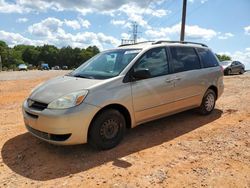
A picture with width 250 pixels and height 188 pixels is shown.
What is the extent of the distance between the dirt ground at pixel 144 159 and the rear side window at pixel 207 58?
154cm

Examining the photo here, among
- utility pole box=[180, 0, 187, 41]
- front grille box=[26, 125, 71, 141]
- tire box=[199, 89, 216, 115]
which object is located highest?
utility pole box=[180, 0, 187, 41]

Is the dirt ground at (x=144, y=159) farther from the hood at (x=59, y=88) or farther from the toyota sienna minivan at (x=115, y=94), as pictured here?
the hood at (x=59, y=88)

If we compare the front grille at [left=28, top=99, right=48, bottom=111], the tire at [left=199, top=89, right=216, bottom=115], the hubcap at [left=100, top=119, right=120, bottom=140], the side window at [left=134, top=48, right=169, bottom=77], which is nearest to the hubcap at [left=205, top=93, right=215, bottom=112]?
the tire at [left=199, top=89, right=216, bottom=115]

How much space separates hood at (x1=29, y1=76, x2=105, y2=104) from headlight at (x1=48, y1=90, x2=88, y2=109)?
0.09 m

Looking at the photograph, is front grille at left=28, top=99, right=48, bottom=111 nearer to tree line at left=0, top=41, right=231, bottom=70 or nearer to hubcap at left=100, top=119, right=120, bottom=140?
hubcap at left=100, top=119, right=120, bottom=140

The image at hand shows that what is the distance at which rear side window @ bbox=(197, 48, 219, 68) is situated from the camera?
6824 mm

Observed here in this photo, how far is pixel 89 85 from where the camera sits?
14.9 feet

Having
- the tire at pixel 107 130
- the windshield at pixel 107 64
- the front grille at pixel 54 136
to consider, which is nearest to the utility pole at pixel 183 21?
the windshield at pixel 107 64

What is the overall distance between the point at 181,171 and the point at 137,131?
1891mm

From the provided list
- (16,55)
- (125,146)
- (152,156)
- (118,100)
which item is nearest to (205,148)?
(152,156)

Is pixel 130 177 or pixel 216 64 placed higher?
pixel 216 64

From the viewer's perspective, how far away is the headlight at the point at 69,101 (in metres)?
4.28

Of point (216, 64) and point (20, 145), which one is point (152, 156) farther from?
point (216, 64)

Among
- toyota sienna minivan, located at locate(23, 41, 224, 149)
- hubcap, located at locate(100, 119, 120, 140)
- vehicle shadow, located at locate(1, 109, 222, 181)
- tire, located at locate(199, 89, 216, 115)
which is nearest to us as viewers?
vehicle shadow, located at locate(1, 109, 222, 181)
